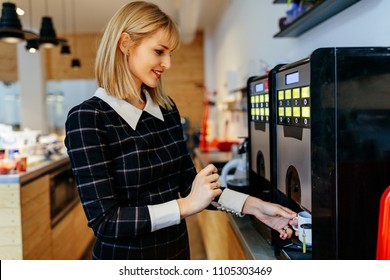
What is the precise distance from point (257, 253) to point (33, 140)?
2.04m

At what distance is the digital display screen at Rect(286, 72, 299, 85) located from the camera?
0.84 m

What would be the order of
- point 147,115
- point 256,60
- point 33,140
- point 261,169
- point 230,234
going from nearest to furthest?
point 147,115 → point 261,169 → point 230,234 → point 33,140 → point 256,60

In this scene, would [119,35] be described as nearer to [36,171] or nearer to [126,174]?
[126,174]

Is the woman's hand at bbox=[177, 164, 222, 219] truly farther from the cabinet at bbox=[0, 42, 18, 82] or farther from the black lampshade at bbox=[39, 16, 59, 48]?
the black lampshade at bbox=[39, 16, 59, 48]

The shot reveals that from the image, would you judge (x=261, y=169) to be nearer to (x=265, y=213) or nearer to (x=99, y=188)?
(x=265, y=213)

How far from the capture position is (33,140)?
8.71 feet

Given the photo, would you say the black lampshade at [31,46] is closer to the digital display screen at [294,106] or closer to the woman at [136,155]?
the woman at [136,155]

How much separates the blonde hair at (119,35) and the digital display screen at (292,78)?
0.26 metres

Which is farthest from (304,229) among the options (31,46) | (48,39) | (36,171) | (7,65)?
(48,39)

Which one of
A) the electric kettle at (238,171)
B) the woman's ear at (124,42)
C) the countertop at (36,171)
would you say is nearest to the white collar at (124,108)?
the woman's ear at (124,42)

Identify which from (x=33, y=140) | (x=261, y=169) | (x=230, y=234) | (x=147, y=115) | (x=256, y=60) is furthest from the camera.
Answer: (x=256, y=60)

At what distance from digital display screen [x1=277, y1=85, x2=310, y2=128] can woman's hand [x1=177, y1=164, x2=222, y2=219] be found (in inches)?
7.8

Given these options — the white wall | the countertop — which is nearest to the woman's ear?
the white wall
